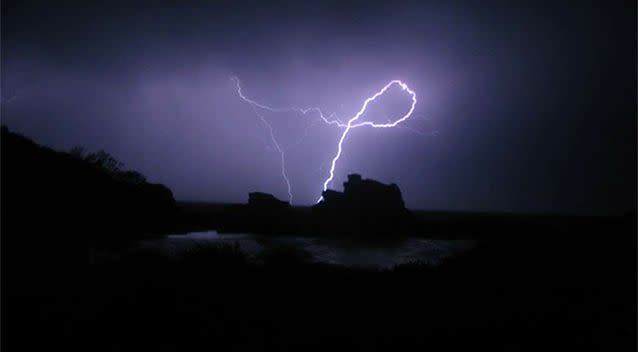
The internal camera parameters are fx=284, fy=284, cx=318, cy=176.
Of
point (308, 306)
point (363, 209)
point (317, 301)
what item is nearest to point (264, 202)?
point (363, 209)

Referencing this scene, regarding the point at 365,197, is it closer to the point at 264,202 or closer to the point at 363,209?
the point at 363,209

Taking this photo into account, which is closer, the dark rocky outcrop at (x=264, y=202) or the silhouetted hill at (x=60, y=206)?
the silhouetted hill at (x=60, y=206)

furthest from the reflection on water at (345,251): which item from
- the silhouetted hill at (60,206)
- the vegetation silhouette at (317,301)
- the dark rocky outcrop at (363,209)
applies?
the dark rocky outcrop at (363,209)

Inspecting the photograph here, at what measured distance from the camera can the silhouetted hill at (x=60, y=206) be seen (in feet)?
35.2

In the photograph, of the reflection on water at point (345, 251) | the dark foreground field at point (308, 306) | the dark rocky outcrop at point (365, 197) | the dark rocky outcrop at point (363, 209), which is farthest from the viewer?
the dark rocky outcrop at point (365, 197)

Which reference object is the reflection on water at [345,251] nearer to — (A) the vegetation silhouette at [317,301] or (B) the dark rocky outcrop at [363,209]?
(A) the vegetation silhouette at [317,301]

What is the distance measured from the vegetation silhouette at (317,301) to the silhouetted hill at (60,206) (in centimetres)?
27

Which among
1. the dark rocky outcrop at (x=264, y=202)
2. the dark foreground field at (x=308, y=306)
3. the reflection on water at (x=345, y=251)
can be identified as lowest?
the reflection on water at (x=345, y=251)

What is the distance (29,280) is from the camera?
6.54 m

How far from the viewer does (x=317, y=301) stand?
19.8 ft

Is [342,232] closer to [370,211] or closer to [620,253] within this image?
[370,211]

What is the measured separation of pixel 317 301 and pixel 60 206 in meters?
20.0

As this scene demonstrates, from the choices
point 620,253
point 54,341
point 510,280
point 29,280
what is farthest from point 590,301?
point 29,280

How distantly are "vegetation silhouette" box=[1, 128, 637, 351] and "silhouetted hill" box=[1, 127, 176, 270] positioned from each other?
273 mm
